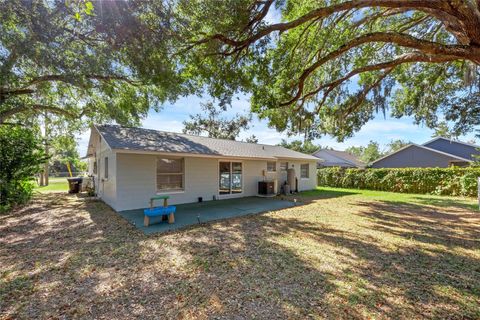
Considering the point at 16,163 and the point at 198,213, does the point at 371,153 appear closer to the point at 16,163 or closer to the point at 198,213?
the point at 198,213

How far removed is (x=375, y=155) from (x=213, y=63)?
4791 centimetres

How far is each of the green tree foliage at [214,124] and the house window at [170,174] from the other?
16.9 m

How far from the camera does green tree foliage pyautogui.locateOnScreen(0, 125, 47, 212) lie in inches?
331

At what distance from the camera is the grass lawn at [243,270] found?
106 inches

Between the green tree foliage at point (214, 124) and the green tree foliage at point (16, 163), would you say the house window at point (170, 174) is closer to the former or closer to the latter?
the green tree foliage at point (16, 163)

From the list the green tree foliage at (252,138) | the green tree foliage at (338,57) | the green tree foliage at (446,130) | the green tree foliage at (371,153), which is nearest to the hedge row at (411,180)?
the green tree foliage at (446,130)

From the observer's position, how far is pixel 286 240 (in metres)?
5.14

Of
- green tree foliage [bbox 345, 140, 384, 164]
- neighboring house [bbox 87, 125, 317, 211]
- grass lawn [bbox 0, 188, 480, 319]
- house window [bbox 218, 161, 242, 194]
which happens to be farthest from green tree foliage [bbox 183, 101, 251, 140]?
green tree foliage [bbox 345, 140, 384, 164]

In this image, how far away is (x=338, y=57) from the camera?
7.81 metres

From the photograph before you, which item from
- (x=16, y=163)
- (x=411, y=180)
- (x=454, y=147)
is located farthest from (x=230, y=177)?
(x=454, y=147)

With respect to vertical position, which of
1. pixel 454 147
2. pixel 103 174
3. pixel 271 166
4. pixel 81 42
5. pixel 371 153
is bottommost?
pixel 103 174

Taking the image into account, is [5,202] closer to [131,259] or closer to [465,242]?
[131,259]

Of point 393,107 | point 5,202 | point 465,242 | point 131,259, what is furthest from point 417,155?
point 5,202

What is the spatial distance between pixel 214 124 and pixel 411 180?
63.8 feet
